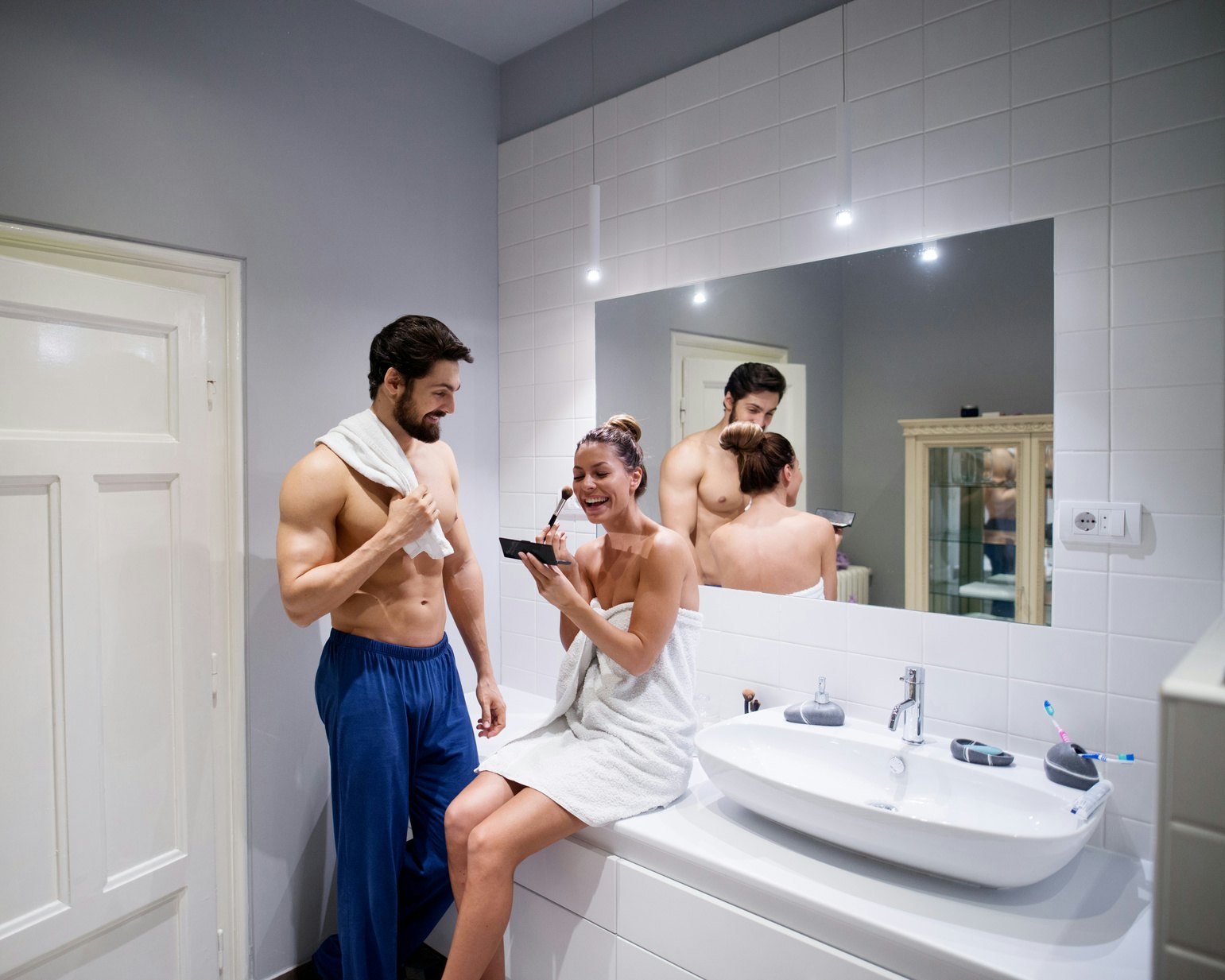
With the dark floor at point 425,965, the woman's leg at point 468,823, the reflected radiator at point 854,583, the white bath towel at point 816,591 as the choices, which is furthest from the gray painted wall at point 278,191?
the reflected radiator at point 854,583

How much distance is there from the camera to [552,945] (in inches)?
67.6

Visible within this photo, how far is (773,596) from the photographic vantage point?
2078 mm

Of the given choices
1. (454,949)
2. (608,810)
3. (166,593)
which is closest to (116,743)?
(166,593)

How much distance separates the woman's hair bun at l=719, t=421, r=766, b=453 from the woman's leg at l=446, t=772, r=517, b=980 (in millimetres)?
1049

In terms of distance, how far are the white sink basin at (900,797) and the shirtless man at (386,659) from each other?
0.69 metres

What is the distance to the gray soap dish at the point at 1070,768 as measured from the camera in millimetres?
1464

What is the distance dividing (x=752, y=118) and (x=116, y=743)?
229cm

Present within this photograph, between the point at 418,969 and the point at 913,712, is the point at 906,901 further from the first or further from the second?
the point at 418,969

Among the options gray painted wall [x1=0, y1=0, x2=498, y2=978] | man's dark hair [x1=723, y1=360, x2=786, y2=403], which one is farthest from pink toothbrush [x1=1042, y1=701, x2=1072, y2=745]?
gray painted wall [x1=0, y1=0, x2=498, y2=978]

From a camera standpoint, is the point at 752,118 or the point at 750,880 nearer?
the point at 750,880

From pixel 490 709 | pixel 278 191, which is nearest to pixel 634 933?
pixel 490 709

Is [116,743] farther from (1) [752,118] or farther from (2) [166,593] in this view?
(1) [752,118]

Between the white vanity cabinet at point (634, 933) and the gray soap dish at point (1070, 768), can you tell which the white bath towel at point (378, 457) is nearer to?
the white vanity cabinet at point (634, 933)

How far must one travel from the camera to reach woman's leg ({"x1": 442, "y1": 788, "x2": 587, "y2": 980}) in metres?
1.53
